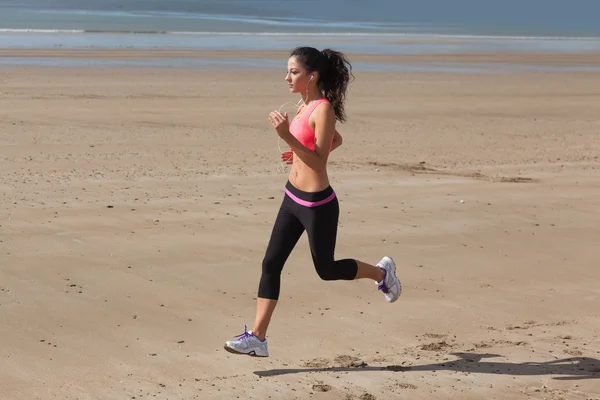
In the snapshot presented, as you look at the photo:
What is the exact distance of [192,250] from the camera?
8.11m

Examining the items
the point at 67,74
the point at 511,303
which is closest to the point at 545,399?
the point at 511,303

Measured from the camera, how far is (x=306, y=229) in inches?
223

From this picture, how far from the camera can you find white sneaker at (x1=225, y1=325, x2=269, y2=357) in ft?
18.7

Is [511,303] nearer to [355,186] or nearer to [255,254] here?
[255,254]

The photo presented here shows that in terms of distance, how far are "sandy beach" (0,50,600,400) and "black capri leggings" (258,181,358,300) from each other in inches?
19.9

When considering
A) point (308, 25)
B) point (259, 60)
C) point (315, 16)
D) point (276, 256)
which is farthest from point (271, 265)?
Result: point (315, 16)

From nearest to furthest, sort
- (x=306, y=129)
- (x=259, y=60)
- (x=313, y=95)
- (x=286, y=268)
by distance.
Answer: (x=306, y=129) → (x=313, y=95) → (x=286, y=268) → (x=259, y=60)

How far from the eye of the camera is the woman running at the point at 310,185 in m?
5.53

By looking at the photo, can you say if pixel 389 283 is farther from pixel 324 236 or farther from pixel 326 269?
pixel 324 236

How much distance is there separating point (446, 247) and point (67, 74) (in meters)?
17.4

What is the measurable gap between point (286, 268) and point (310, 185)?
2224 mm

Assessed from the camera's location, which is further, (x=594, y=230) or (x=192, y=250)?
(x=594, y=230)

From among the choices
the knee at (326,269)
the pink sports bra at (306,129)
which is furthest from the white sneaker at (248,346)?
the pink sports bra at (306,129)

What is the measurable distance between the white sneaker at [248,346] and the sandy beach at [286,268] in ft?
0.29
